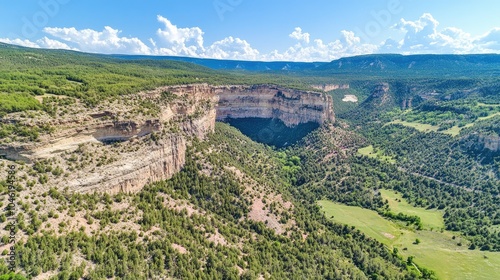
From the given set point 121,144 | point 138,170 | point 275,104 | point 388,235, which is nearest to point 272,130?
point 275,104

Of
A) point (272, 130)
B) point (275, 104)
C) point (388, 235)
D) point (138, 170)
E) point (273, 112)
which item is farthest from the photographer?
point (273, 112)

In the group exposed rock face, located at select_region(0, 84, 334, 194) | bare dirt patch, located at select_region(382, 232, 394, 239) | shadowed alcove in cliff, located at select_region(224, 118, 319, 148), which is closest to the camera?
exposed rock face, located at select_region(0, 84, 334, 194)

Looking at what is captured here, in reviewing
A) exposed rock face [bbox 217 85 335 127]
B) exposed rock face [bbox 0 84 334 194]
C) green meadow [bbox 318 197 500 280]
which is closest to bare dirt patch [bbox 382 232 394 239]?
green meadow [bbox 318 197 500 280]

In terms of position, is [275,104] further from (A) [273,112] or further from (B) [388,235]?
(B) [388,235]

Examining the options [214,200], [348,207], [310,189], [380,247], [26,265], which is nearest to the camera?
[26,265]

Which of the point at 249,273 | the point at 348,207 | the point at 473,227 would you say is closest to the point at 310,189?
the point at 348,207

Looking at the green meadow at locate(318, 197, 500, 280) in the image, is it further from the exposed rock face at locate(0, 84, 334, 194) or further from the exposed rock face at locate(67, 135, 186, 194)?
the exposed rock face at locate(0, 84, 334, 194)

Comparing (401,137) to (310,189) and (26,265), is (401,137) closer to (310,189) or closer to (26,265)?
(310,189)
